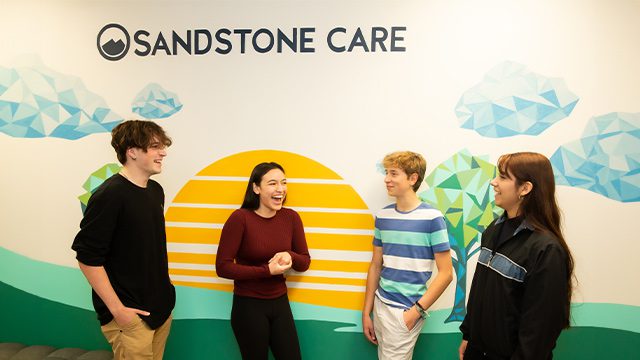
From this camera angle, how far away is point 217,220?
2.76 meters

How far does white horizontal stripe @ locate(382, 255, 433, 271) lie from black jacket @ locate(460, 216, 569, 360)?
18.3 inches

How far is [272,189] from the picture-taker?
7.88 feet

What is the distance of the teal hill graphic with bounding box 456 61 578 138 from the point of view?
2.50 m

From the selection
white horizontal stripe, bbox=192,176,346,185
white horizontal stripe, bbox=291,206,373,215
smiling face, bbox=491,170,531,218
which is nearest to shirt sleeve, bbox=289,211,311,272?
white horizontal stripe, bbox=291,206,373,215

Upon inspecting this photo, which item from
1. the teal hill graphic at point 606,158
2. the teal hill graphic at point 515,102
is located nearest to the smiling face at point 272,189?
the teal hill graphic at point 515,102

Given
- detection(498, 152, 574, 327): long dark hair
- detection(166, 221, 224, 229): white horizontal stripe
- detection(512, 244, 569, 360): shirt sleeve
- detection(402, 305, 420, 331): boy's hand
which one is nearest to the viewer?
detection(512, 244, 569, 360): shirt sleeve

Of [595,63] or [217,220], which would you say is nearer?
[595,63]

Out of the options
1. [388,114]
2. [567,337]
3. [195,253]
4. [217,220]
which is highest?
[388,114]

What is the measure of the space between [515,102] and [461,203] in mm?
720

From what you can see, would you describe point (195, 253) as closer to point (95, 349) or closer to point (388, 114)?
point (95, 349)

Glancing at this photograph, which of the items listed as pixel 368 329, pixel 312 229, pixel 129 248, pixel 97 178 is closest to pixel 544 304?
pixel 368 329

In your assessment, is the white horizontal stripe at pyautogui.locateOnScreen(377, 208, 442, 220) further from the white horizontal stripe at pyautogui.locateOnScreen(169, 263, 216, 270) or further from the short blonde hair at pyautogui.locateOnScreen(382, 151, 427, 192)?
the white horizontal stripe at pyautogui.locateOnScreen(169, 263, 216, 270)

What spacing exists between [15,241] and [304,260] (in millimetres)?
2198

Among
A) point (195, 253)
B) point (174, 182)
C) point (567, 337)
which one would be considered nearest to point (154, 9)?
point (174, 182)
